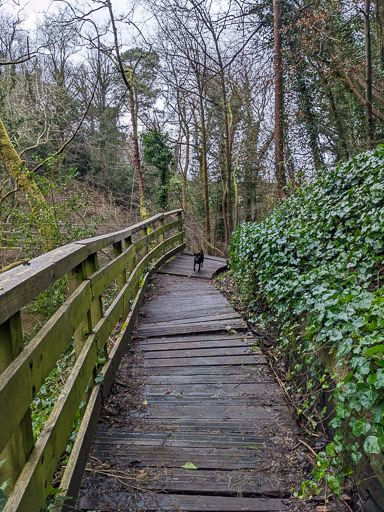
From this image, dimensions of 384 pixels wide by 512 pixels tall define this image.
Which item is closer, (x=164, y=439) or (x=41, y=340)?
(x=41, y=340)

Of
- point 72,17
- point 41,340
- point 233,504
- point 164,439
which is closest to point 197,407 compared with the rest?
point 164,439

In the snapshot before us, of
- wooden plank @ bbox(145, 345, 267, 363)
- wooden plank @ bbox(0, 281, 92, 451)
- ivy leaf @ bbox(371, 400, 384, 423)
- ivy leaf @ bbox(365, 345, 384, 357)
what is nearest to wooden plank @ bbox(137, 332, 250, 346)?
wooden plank @ bbox(145, 345, 267, 363)

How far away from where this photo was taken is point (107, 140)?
20.7 meters

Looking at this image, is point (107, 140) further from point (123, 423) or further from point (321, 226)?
point (123, 423)

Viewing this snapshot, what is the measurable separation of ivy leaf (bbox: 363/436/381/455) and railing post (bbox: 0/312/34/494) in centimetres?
136

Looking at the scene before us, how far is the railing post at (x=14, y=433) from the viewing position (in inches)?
48.3

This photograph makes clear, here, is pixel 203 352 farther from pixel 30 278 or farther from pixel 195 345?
pixel 30 278

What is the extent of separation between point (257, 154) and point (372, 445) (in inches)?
571

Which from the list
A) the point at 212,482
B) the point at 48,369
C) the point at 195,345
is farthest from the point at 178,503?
the point at 195,345

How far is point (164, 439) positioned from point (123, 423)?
1.12 ft

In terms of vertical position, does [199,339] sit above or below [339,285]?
below

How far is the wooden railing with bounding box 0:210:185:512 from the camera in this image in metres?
1.20

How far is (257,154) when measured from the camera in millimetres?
14891

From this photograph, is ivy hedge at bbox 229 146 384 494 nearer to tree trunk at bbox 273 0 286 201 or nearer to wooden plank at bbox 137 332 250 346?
wooden plank at bbox 137 332 250 346
